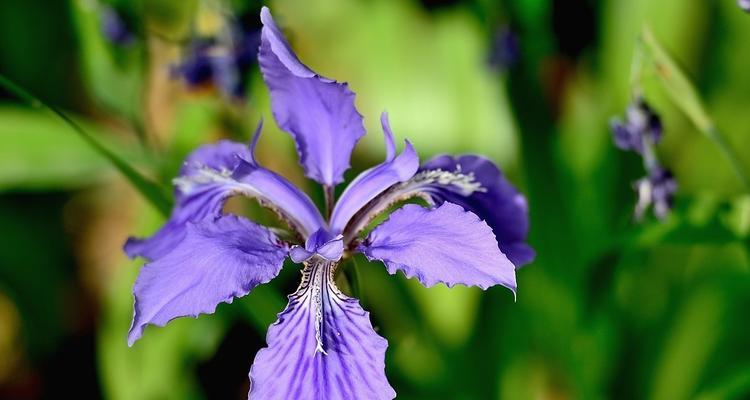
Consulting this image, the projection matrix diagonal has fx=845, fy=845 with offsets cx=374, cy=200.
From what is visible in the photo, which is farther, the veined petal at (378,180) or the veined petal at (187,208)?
the veined petal at (187,208)

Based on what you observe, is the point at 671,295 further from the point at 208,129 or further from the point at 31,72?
the point at 31,72

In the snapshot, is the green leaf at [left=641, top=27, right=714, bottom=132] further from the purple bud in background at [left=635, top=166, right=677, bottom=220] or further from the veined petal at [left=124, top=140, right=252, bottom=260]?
the veined petal at [left=124, top=140, right=252, bottom=260]

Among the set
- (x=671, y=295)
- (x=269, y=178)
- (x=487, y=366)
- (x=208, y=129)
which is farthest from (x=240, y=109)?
(x=671, y=295)

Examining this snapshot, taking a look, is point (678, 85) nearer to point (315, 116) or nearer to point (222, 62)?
point (315, 116)

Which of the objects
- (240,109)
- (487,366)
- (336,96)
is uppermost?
(336,96)

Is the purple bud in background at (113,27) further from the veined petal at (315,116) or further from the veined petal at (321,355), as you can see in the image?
the veined petal at (321,355)

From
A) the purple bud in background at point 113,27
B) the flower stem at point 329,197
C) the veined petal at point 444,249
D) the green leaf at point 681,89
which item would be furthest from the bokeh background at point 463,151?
the veined petal at point 444,249

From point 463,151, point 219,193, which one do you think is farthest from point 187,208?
point 463,151

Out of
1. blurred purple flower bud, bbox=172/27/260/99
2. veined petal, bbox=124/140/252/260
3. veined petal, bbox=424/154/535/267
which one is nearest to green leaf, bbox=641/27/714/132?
veined petal, bbox=424/154/535/267
